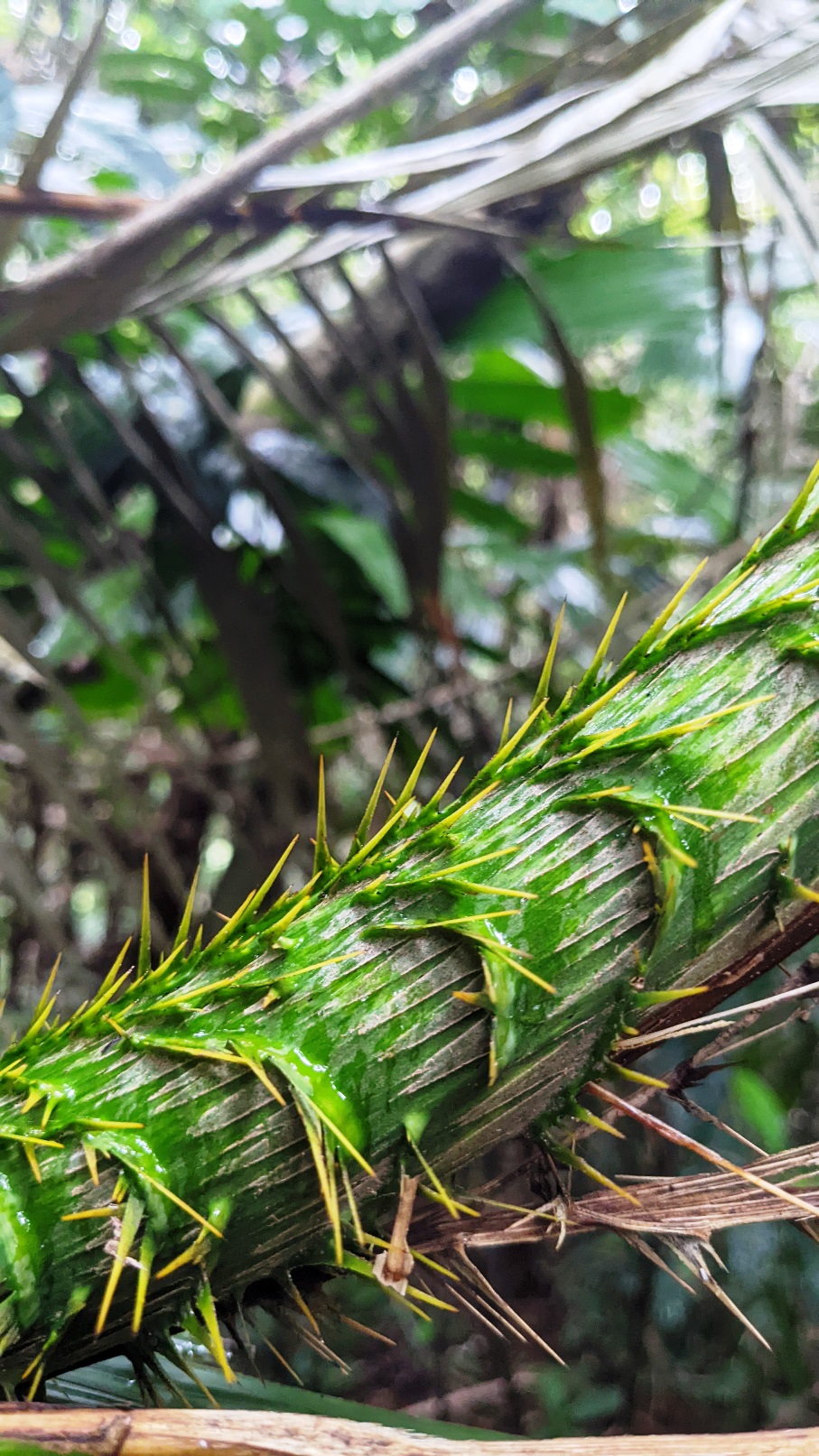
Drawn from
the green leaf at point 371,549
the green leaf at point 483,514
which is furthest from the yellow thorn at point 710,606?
the green leaf at point 483,514

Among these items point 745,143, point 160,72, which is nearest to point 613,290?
point 745,143

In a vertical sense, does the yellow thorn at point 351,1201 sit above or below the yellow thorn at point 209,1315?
above

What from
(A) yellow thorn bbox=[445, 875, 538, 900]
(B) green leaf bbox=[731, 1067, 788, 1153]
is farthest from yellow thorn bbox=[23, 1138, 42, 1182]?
(B) green leaf bbox=[731, 1067, 788, 1153]

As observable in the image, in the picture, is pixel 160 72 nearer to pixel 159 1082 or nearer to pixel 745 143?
pixel 745 143

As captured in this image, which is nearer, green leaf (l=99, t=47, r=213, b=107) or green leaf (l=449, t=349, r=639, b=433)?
green leaf (l=449, t=349, r=639, b=433)

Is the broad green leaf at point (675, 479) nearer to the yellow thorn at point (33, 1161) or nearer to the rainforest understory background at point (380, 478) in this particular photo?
the rainforest understory background at point (380, 478)

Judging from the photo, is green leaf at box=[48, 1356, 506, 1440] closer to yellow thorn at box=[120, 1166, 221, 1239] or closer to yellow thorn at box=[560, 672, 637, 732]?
yellow thorn at box=[120, 1166, 221, 1239]

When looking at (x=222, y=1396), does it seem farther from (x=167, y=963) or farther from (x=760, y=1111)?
(x=760, y=1111)
